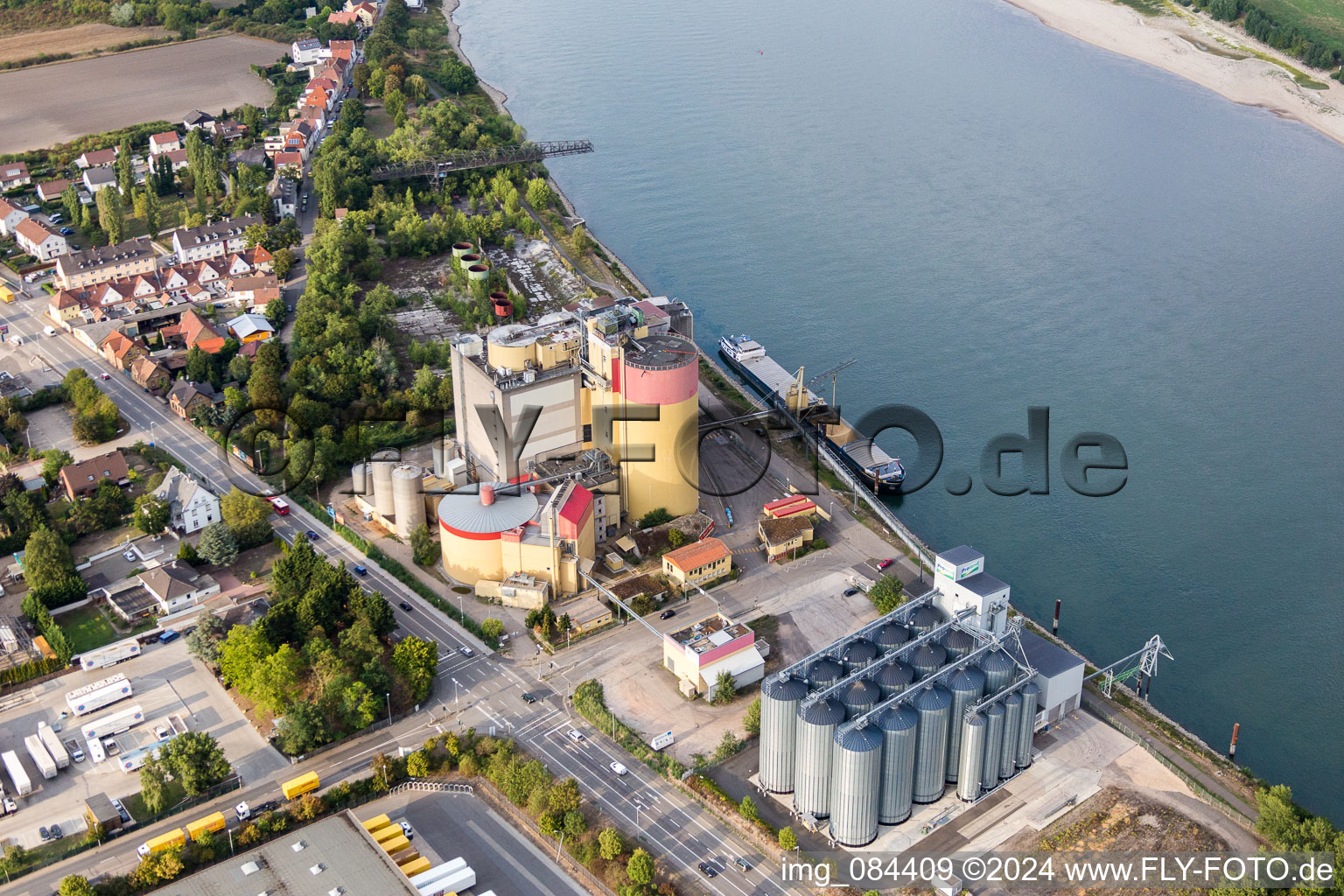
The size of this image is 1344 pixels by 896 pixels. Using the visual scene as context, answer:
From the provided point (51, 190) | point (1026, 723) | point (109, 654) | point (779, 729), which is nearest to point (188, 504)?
point (109, 654)

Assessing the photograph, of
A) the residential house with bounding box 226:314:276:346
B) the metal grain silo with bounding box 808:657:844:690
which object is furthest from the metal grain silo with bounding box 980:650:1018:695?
the residential house with bounding box 226:314:276:346

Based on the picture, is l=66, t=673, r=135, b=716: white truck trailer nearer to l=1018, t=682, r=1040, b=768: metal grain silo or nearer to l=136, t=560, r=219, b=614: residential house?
l=136, t=560, r=219, b=614: residential house

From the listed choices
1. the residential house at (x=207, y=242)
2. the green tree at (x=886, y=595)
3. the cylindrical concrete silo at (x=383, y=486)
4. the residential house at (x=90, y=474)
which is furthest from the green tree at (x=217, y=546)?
Result: the residential house at (x=207, y=242)

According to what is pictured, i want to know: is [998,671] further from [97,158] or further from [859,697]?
[97,158]

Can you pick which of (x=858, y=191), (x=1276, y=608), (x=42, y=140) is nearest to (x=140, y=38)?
(x=42, y=140)

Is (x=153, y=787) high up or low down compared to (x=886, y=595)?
down
